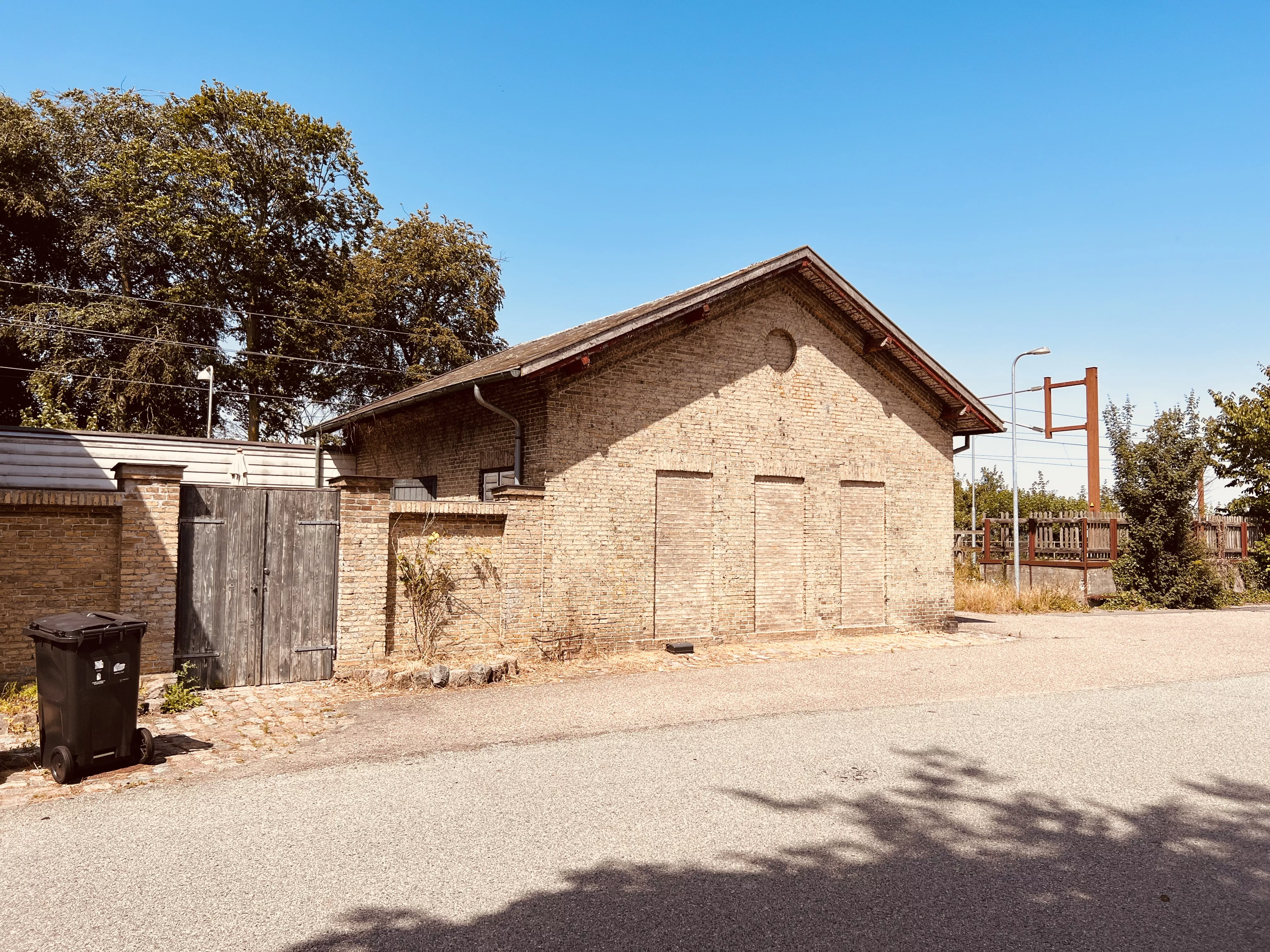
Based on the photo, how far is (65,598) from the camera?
8.70 meters

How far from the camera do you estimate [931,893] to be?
423 cm

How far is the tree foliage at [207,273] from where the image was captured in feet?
95.5

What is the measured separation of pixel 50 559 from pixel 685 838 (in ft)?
25.3

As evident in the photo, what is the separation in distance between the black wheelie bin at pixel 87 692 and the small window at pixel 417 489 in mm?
8568

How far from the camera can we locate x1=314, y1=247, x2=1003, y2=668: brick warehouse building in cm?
1112

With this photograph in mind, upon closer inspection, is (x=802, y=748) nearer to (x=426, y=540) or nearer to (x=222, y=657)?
(x=426, y=540)

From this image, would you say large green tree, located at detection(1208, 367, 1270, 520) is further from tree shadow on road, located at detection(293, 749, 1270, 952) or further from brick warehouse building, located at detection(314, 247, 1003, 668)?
tree shadow on road, located at detection(293, 749, 1270, 952)

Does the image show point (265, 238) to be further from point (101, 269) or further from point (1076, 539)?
point (1076, 539)

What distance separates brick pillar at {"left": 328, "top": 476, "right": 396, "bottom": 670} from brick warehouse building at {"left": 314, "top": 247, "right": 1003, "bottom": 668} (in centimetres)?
2

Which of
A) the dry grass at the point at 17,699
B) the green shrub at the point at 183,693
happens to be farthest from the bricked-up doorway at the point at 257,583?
the dry grass at the point at 17,699

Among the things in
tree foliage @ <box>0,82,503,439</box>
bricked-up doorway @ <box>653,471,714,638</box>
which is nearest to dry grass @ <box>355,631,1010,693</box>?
bricked-up doorway @ <box>653,471,714,638</box>

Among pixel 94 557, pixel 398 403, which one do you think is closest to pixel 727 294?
pixel 398 403

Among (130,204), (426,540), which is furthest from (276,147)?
(426,540)

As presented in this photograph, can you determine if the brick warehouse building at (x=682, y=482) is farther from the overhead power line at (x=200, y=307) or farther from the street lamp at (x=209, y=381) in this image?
the overhead power line at (x=200, y=307)
